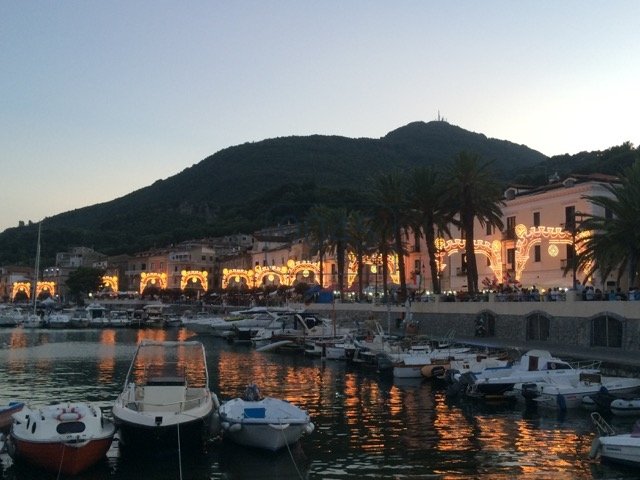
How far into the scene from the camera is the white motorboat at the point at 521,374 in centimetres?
3272

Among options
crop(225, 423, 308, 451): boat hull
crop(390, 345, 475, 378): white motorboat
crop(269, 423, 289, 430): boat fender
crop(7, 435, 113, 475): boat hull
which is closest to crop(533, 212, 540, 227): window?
crop(390, 345, 475, 378): white motorboat

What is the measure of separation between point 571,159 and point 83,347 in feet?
386

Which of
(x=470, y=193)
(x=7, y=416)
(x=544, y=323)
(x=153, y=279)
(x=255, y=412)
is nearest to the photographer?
(x=255, y=412)

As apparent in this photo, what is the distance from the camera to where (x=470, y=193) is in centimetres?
5753

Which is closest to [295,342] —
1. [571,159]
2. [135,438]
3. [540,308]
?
[540,308]

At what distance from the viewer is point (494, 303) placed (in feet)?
172

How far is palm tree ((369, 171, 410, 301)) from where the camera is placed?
67.4 m

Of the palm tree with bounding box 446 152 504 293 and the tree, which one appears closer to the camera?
the palm tree with bounding box 446 152 504 293

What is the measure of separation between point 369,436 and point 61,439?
10.8 metres

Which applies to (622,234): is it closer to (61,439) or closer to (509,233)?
(509,233)

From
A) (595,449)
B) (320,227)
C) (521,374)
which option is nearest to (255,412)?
(595,449)

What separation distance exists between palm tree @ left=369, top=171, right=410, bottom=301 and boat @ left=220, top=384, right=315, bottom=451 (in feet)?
148

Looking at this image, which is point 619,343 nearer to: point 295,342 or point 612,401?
point 612,401

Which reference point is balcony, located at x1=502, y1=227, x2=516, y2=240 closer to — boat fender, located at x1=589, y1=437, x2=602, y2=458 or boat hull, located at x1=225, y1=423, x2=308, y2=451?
boat fender, located at x1=589, y1=437, x2=602, y2=458
